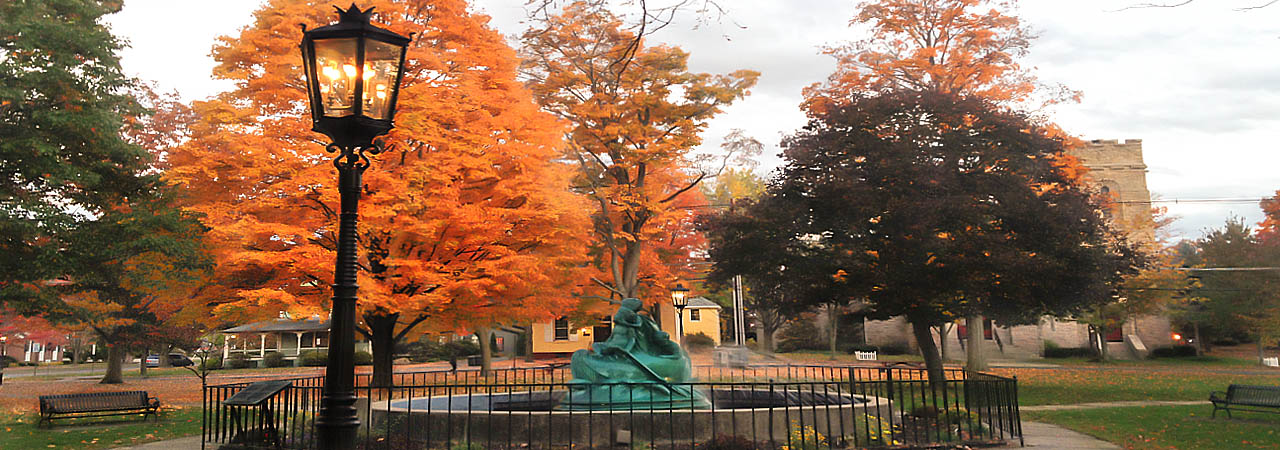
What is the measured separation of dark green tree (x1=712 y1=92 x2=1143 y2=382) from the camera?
19609mm

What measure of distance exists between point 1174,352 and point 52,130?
54.1 meters

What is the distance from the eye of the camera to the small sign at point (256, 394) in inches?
367

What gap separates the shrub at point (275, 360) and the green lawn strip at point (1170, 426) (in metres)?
44.2

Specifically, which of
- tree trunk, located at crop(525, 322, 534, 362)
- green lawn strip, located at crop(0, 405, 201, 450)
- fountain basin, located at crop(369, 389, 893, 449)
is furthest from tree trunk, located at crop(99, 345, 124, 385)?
fountain basin, located at crop(369, 389, 893, 449)

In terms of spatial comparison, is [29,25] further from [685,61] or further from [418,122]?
[685,61]

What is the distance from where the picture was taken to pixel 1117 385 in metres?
→ 25.7

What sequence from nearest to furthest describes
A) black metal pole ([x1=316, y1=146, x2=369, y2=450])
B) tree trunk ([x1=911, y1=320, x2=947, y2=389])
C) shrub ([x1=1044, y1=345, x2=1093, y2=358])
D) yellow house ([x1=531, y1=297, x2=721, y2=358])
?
1. black metal pole ([x1=316, y1=146, x2=369, y2=450])
2. tree trunk ([x1=911, y1=320, x2=947, y2=389])
3. shrub ([x1=1044, y1=345, x2=1093, y2=358])
4. yellow house ([x1=531, y1=297, x2=721, y2=358])

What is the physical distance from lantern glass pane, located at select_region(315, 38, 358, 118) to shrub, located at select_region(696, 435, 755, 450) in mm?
6151

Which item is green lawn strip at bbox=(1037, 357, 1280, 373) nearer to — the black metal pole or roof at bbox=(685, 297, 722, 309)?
roof at bbox=(685, 297, 722, 309)

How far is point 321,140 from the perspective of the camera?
1786cm

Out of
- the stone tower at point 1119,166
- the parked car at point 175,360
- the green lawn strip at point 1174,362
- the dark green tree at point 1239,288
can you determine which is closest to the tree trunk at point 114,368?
the parked car at point 175,360

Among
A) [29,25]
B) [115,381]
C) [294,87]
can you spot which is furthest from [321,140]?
[115,381]

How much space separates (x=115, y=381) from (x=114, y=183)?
15137 millimetres

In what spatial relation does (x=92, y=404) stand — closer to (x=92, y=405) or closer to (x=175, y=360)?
(x=92, y=405)
